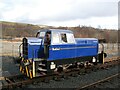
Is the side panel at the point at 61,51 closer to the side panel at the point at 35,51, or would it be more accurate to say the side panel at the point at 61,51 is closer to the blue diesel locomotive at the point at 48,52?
the blue diesel locomotive at the point at 48,52

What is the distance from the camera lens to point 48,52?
11.3 meters

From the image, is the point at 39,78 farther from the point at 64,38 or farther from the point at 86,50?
the point at 86,50

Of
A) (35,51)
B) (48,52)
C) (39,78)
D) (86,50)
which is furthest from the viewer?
(86,50)

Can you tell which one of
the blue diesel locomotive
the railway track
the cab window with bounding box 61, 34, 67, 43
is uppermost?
the cab window with bounding box 61, 34, 67, 43

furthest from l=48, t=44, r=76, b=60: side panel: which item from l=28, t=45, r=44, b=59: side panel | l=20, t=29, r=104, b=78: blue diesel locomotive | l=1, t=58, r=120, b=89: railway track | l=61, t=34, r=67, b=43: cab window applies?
l=1, t=58, r=120, b=89: railway track

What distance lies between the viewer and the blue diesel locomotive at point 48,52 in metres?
11.1

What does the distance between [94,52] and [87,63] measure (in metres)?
0.96

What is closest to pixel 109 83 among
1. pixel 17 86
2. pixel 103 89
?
pixel 103 89

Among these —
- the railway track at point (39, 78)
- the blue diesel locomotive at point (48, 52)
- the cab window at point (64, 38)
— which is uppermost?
the cab window at point (64, 38)

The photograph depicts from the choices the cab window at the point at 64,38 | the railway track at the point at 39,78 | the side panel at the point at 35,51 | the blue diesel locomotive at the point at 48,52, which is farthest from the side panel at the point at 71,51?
the railway track at the point at 39,78

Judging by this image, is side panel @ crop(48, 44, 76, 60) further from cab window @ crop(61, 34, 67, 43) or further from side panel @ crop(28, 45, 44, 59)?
side panel @ crop(28, 45, 44, 59)

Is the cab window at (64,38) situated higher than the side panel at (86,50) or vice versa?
the cab window at (64,38)

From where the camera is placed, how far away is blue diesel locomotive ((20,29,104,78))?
1109 cm

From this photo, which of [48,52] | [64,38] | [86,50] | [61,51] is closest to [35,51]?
[48,52]
